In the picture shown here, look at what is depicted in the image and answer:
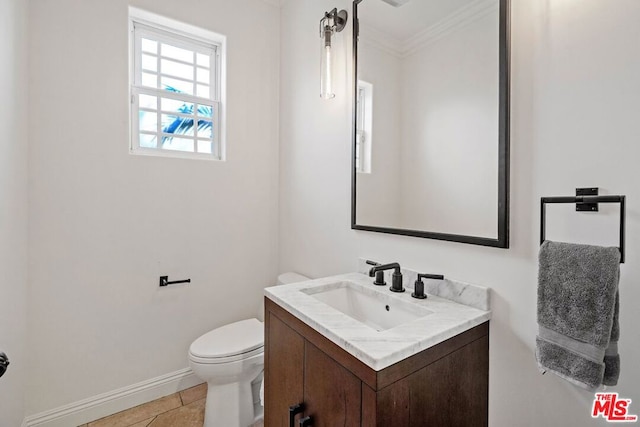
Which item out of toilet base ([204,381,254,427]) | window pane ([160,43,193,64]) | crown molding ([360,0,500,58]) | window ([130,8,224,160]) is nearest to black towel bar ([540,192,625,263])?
crown molding ([360,0,500,58])

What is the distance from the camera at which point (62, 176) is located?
1613 mm

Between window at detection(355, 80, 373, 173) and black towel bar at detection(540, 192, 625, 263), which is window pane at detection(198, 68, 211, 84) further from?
black towel bar at detection(540, 192, 625, 263)

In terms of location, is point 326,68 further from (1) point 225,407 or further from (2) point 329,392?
(1) point 225,407

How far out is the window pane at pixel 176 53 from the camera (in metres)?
1.98

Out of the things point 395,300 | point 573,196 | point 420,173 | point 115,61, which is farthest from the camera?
point 115,61

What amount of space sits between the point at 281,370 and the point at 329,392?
328 mm

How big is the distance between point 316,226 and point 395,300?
86cm

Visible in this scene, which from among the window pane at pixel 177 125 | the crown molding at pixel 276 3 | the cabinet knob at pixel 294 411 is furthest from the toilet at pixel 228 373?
the crown molding at pixel 276 3

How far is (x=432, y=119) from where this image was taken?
123 centimetres

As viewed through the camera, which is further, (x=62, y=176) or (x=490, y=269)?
(x=62, y=176)

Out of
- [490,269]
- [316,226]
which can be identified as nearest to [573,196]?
[490,269]

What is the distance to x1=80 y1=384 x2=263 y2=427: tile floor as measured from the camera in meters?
1.69

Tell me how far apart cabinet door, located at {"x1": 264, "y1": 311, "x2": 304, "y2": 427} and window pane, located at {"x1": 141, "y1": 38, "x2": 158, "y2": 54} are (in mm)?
1856

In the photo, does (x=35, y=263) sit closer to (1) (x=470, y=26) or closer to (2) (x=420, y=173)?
(2) (x=420, y=173)
